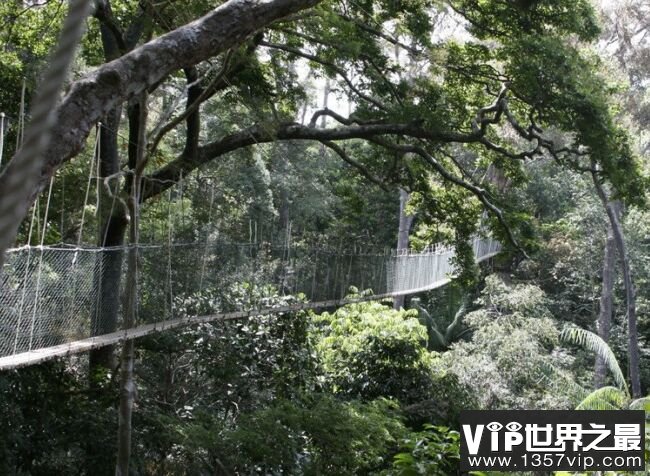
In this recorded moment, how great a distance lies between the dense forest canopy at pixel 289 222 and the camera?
128 inches

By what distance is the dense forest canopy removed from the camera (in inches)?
128

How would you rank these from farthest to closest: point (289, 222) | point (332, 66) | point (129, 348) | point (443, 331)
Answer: point (443, 331)
point (289, 222)
point (332, 66)
point (129, 348)

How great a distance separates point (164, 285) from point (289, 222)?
191cm

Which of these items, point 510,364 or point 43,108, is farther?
point 510,364

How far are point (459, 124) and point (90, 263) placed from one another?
3.31 meters

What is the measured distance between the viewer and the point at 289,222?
6.01 metres

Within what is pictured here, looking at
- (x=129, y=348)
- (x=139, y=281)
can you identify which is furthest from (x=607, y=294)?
(x=129, y=348)

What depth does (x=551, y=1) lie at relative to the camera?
4844 millimetres

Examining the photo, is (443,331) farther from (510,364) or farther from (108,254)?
(108,254)

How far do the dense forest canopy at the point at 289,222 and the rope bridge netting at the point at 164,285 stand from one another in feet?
0.17

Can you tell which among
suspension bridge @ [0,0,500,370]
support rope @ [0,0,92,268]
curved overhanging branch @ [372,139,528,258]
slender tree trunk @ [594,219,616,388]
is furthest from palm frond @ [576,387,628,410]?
support rope @ [0,0,92,268]

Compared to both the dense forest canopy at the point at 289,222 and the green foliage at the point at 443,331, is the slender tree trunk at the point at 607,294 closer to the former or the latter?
the dense forest canopy at the point at 289,222

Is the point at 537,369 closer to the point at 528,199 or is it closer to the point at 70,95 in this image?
the point at 528,199

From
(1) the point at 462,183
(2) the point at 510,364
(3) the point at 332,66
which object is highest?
(3) the point at 332,66
